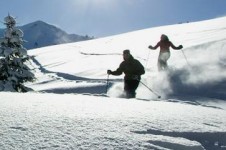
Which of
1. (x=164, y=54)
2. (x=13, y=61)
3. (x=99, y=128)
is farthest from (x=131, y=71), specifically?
(x=13, y=61)

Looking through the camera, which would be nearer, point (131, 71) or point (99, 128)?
point (99, 128)

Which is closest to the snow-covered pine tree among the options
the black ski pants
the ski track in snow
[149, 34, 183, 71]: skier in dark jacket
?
[149, 34, 183, 71]: skier in dark jacket

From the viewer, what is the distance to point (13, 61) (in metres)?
22.5

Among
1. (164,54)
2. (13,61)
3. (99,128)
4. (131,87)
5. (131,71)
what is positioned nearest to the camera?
(99,128)

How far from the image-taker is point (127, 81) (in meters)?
11.9

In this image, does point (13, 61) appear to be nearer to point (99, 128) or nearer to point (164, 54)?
point (164, 54)

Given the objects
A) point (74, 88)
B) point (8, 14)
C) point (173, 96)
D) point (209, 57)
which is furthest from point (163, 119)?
point (8, 14)

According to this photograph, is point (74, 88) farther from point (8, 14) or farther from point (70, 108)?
point (70, 108)

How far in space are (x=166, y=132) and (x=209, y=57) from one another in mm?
14566

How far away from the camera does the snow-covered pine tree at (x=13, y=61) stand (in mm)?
21797

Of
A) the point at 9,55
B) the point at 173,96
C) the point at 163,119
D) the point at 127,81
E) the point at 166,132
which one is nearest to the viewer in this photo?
the point at 166,132

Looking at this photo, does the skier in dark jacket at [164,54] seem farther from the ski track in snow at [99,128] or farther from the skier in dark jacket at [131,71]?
the ski track in snow at [99,128]

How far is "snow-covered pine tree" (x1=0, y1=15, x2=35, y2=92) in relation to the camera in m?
21.8

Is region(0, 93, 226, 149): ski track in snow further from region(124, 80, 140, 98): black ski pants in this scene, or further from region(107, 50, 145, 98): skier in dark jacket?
region(124, 80, 140, 98): black ski pants
